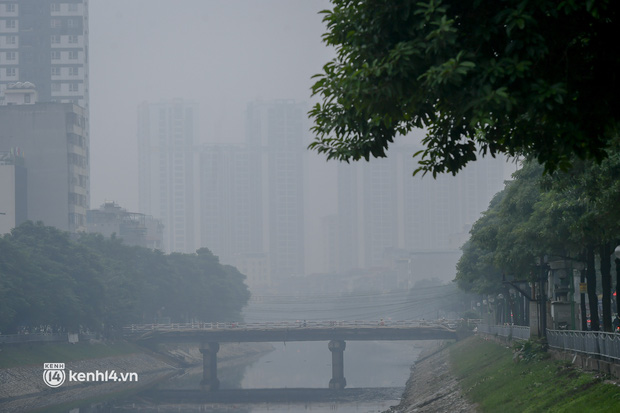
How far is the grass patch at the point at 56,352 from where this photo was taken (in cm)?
9094

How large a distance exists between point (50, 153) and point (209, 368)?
61907 millimetres

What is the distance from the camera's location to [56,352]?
102 m

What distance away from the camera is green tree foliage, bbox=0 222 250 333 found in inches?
3954

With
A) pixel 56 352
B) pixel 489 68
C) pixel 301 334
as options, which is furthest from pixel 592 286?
pixel 301 334

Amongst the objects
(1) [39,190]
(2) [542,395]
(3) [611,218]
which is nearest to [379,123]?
(3) [611,218]

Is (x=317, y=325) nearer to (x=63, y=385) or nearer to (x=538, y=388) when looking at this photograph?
(x=63, y=385)

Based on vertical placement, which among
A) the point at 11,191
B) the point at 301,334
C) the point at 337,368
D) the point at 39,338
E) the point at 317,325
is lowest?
the point at 337,368

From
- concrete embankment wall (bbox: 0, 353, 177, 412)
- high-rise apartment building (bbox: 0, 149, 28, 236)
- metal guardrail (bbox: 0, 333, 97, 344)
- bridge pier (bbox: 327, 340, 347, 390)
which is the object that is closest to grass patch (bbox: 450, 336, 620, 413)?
concrete embankment wall (bbox: 0, 353, 177, 412)

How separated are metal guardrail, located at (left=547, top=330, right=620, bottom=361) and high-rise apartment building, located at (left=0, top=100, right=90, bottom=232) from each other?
12556 centimetres

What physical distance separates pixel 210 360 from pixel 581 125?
105m

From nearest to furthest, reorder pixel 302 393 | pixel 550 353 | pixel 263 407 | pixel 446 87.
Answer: pixel 446 87 < pixel 550 353 < pixel 263 407 < pixel 302 393

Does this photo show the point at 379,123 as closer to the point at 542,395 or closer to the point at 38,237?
the point at 542,395

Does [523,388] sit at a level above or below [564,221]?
below

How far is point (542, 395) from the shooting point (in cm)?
3350
